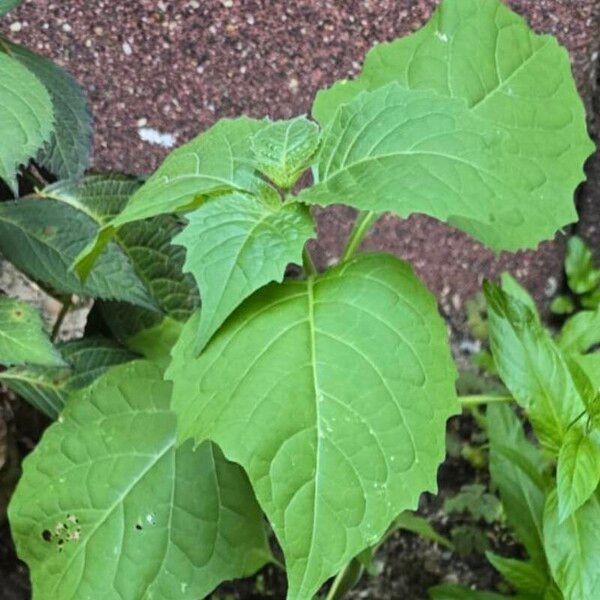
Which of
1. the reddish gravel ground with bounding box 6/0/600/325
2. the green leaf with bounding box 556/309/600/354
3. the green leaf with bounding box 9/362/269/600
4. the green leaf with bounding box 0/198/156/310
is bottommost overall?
the green leaf with bounding box 9/362/269/600

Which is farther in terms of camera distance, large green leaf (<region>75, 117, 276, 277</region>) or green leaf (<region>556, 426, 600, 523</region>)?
green leaf (<region>556, 426, 600, 523</region>)

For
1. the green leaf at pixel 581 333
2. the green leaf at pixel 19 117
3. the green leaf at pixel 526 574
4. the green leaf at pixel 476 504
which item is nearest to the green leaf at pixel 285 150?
the green leaf at pixel 19 117

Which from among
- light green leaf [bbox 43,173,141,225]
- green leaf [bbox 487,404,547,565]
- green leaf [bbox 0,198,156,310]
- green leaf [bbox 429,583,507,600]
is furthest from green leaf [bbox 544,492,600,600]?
light green leaf [bbox 43,173,141,225]

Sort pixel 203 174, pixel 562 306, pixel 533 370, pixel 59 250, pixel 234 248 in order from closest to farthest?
1. pixel 234 248
2. pixel 203 174
3. pixel 533 370
4. pixel 59 250
5. pixel 562 306

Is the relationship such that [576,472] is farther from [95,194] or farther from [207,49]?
[207,49]

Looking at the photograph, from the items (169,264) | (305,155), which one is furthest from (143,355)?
(305,155)

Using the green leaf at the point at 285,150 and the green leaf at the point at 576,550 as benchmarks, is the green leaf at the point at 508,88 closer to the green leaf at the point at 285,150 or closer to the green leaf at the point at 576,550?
the green leaf at the point at 285,150

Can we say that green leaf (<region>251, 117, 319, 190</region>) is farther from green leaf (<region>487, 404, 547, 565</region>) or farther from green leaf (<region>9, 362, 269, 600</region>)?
green leaf (<region>487, 404, 547, 565</region>)

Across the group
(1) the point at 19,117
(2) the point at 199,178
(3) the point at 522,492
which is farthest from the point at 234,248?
(3) the point at 522,492
